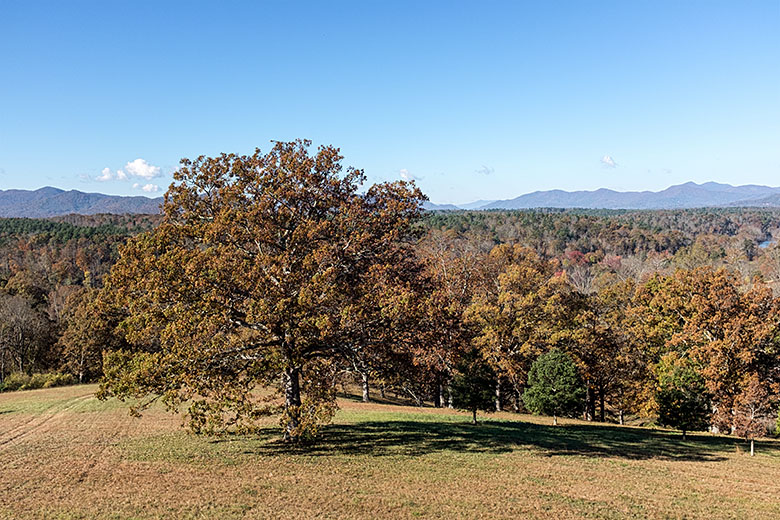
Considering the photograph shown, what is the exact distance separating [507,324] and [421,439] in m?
19.0

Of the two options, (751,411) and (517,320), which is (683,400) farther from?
(517,320)

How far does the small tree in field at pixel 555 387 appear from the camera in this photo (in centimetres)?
3081

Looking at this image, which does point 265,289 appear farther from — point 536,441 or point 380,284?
point 536,441

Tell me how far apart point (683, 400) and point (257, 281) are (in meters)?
25.2

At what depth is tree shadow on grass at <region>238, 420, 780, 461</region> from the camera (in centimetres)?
2048

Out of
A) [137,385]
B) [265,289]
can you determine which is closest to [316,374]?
[265,289]

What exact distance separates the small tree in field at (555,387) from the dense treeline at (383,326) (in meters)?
0.14

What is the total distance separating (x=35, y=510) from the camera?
42.2 ft

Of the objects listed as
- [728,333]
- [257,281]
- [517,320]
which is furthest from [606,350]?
[257,281]

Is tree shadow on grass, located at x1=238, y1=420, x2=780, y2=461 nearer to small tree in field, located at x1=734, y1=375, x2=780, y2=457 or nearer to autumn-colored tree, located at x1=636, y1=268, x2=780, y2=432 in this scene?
small tree in field, located at x1=734, y1=375, x2=780, y2=457

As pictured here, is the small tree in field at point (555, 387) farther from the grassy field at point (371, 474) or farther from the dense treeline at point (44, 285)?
the dense treeline at point (44, 285)

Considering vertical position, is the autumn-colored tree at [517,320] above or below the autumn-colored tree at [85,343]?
above

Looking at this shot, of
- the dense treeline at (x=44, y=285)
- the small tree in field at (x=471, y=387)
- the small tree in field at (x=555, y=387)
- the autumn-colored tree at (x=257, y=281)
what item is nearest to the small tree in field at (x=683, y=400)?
the small tree in field at (x=555, y=387)

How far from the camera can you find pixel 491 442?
921 inches
